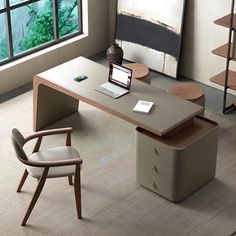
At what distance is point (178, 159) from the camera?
223 inches

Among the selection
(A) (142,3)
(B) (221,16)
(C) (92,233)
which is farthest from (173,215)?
(A) (142,3)

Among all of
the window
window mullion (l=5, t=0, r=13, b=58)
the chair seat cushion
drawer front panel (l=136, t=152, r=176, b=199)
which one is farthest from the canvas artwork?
the chair seat cushion

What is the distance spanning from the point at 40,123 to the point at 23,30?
4.76 feet

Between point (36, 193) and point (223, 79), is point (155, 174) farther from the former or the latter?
point (223, 79)

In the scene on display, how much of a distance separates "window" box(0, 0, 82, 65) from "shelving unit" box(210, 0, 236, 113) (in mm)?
2021

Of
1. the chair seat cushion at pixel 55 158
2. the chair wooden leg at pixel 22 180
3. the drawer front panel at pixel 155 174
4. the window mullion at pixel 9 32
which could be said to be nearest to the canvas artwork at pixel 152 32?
the window mullion at pixel 9 32

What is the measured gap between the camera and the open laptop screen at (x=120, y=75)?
6.22 metres

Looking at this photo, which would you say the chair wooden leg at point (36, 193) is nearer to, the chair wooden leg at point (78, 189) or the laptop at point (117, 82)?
the chair wooden leg at point (78, 189)

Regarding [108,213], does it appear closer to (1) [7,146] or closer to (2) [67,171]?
(2) [67,171]

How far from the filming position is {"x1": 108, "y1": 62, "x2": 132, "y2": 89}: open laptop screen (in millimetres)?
6223

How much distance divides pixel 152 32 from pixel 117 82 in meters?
1.70

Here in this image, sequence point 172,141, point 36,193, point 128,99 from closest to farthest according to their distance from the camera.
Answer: point 36,193 → point 172,141 → point 128,99

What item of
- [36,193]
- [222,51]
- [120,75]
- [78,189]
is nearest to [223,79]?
[222,51]

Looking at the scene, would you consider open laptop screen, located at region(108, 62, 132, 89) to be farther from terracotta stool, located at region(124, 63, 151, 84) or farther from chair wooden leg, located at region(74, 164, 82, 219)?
chair wooden leg, located at region(74, 164, 82, 219)
